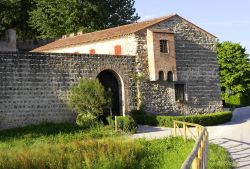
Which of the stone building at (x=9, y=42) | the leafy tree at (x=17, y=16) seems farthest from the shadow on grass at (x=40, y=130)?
the leafy tree at (x=17, y=16)

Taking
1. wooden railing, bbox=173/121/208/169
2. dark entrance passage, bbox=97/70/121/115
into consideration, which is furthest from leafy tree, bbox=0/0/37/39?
wooden railing, bbox=173/121/208/169

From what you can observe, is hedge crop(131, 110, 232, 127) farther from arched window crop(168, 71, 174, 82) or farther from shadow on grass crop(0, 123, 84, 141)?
shadow on grass crop(0, 123, 84, 141)

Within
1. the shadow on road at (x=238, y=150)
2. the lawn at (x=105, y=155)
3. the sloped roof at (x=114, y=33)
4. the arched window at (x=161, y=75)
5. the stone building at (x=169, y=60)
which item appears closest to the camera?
the shadow on road at (x=238, y=150)

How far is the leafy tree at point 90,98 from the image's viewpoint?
25500 mm

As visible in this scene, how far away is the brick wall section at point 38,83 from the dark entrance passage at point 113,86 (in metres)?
0.94

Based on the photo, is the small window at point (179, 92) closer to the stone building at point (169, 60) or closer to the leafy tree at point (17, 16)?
the stone building at point (169, 60)

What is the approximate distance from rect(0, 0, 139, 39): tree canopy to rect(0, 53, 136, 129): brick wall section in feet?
63.4

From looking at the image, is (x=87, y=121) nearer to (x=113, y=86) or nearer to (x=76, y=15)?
(x=113, y=86)

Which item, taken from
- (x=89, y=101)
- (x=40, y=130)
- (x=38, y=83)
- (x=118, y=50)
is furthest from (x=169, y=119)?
(x=38, y=83)

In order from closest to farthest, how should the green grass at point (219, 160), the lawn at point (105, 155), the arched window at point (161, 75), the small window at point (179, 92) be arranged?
1. the green grass at point (219, 160)
2. the lawn at point (105, 155)
3. the arched window at point (161, 75)
4. the small window at point (179, 92)

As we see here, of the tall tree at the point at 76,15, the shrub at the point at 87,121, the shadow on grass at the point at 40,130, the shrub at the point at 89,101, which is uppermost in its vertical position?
the tall tree at the point at 76,15

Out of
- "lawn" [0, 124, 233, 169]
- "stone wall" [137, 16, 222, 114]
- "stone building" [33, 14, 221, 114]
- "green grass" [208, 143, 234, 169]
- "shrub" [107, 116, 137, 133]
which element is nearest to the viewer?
"green grass" [208, 143, 234, 169]

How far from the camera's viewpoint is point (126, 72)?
2978 centimetres

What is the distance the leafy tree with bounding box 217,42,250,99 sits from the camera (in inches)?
2131
